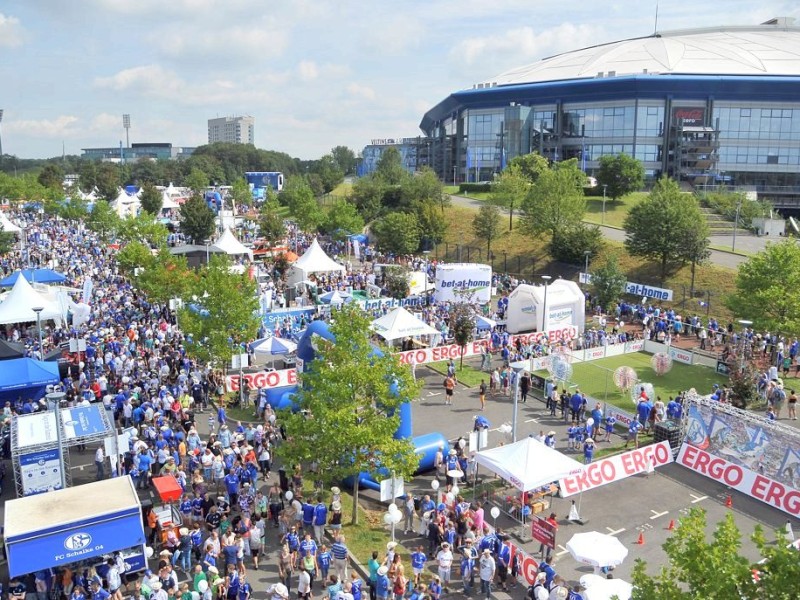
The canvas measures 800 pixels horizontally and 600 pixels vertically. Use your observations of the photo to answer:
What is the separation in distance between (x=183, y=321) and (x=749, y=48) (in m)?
97.1

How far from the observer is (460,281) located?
3384 cm

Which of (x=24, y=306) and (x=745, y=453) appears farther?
(x=24, y=306)

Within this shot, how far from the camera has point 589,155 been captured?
87688 millimetres

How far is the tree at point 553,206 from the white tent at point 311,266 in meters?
17.7

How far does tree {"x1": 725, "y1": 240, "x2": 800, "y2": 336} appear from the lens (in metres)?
25.9

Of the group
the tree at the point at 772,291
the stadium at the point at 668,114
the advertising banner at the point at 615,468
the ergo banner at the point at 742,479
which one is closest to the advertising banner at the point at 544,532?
the advertising banner at the point at 615,468

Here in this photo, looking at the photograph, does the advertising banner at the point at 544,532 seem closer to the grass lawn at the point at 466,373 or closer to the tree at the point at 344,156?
the grass lawn at the point at 466,373

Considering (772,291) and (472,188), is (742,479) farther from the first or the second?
(472,188)

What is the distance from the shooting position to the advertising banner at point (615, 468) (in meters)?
16.5

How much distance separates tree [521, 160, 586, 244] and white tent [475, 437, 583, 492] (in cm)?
3422

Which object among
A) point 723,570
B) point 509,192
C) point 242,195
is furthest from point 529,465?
point 242,195

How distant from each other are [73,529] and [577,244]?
3843 cm

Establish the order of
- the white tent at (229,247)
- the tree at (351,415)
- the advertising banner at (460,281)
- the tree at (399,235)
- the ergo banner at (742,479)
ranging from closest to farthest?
the tree at (351,415)
the ergo banner at (742,479)
the advertising banner at (460,281)
the white tent at (229,247)
the tree at (399,235)

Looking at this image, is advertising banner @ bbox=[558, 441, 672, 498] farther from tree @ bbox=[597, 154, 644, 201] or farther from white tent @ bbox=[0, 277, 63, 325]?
tree @ bbox=[597, 154, 644, 201]
